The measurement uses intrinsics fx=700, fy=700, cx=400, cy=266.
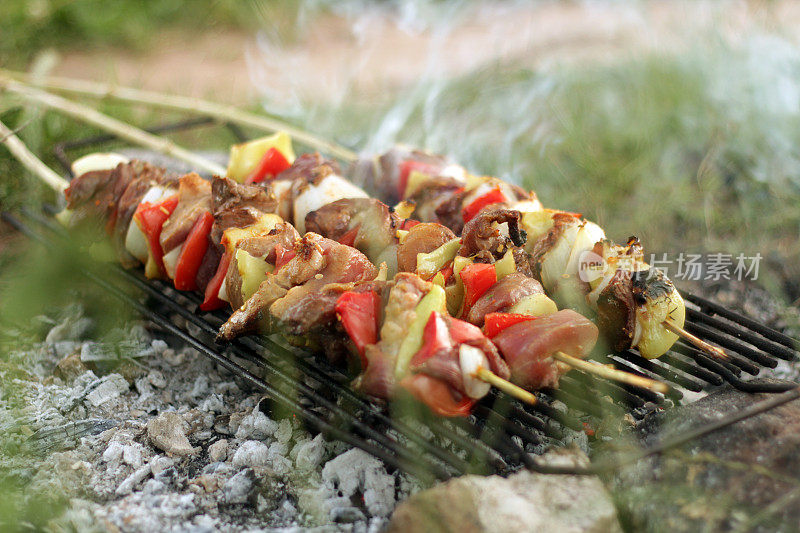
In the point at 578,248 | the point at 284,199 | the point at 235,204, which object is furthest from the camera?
the point at 284,199

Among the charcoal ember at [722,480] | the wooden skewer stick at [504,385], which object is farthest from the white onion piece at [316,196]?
the charcoal ember at [722,480]

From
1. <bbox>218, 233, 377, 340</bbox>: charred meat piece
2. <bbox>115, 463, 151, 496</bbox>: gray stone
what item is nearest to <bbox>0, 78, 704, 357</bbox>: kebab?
<bbox>218, 233, 377, 340</bbox>: charred meat piece

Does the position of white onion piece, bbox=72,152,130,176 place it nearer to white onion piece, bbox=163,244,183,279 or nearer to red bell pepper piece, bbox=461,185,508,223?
white onion piece, bbox=163,244,183,279

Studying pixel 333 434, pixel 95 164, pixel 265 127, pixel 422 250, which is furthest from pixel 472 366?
pixel 265 127

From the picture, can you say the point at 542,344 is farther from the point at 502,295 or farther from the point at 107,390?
the point at 107,390

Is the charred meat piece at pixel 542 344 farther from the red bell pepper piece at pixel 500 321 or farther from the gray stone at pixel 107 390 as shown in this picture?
the gray stone at pixel 107 390

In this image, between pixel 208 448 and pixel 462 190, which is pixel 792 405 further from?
pixel 208 448
